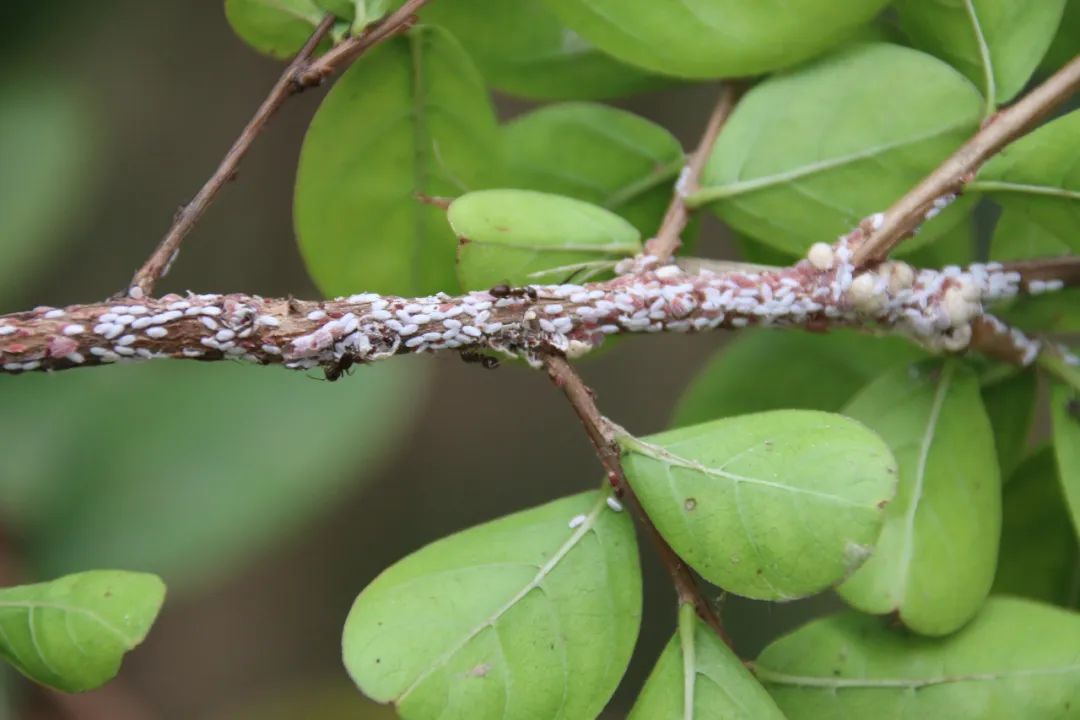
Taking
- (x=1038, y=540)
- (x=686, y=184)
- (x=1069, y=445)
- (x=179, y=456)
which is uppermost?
(x=686, y=184)

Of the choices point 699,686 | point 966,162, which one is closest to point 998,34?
point 966,162

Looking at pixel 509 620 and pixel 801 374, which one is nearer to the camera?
pixel 509 620

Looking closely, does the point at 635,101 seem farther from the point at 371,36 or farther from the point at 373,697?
the point at 373,697

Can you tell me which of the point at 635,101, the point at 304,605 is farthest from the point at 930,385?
the point at 304,605

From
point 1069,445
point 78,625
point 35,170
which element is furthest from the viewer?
point 35,170

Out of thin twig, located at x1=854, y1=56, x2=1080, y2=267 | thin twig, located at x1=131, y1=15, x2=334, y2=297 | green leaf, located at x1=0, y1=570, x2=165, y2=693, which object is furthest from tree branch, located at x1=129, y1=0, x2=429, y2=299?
thin twig, located at x1=854, y1=56, x2=1080, y2=267

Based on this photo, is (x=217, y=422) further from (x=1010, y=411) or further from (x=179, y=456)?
(x=1010, y=411)

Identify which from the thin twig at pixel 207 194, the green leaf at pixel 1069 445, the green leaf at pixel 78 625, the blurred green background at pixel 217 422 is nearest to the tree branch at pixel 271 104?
the thin twig at pixel 207 194
